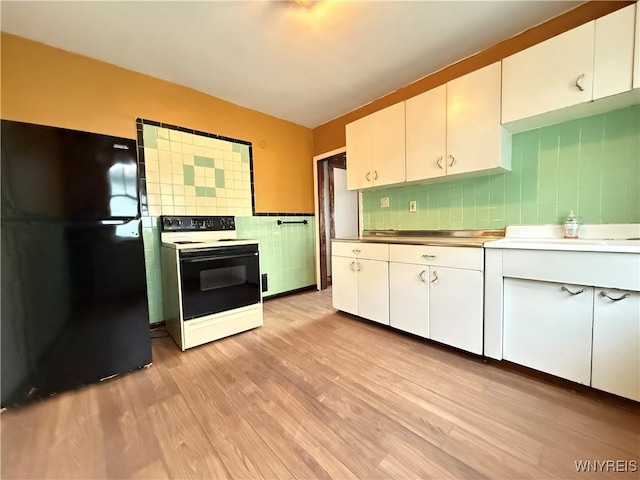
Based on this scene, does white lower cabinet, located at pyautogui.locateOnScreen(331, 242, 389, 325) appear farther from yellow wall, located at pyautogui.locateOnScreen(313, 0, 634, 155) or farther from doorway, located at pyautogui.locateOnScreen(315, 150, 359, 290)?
yellow wall, located at pyautogui.locateOnScreen(313, 0, 634, 155)

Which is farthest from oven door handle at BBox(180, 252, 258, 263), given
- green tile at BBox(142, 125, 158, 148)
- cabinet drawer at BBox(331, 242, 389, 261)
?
green tile at BBox(142, 125, 158, 148)

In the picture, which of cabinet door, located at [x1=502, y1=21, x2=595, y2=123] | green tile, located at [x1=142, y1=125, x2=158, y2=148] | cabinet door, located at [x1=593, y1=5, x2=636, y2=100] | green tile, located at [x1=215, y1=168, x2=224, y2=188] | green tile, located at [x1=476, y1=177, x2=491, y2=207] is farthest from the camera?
green tile, located at [x1=215, y1=168, x2=224, y2=188]

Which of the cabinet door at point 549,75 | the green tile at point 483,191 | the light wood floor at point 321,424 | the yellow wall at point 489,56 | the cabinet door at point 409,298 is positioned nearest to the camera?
the light wood floor at point 321,424

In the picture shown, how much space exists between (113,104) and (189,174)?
0.80 m

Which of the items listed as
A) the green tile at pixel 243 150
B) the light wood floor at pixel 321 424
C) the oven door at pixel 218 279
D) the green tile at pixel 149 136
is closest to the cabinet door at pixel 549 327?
the light wood floor at pixel 321 424

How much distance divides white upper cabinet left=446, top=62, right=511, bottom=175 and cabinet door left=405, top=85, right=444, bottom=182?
0.05m

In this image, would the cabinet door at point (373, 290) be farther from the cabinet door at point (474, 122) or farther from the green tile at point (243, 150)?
the green tile at point (243, 150)

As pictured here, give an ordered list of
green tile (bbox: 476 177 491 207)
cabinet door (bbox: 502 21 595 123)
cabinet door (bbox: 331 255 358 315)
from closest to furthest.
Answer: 1. cabinet door (bbox: 502 21 595 123)
2. green tile (bbox: 476 177 491 207)
3. cabinet door (bbox: 331 255 358 315)

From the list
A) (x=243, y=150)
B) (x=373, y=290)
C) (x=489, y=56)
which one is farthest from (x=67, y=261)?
(x=489, y=56)

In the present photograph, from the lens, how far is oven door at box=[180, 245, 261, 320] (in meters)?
2.03

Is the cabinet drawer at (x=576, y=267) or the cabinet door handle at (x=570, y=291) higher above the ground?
the cabinet drawer at (x=576, y=267)

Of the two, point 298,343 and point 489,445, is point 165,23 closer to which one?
point 298,343

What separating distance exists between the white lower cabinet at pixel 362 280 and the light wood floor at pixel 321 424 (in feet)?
1.83

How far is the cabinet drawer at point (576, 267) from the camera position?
1205mm
